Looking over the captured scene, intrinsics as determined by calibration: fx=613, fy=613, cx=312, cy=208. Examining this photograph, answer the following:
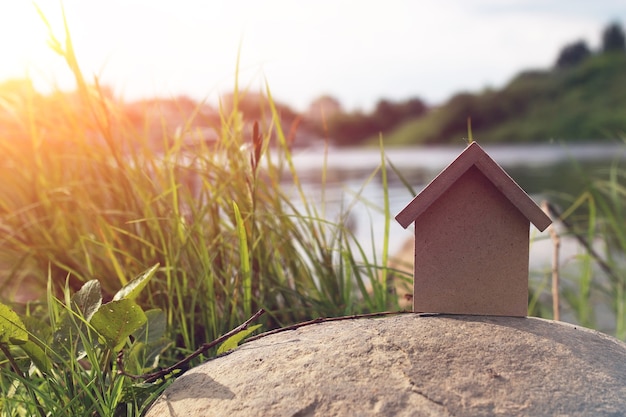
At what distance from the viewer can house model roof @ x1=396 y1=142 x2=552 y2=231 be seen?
1.45m

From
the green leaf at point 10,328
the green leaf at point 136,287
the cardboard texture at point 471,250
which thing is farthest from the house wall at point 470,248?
the green leaf at point 10,328

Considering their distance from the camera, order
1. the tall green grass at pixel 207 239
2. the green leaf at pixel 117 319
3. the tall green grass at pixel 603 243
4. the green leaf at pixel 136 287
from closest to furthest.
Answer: the green leaf at pixel 117 319
the green leaf at pixel 136 287
the tall green grass at pixel 207 239
the tall green grass at pixel 603 243

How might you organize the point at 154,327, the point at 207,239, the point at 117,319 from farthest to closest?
the point at 207,239
the point at 154,327
the point at 117,319

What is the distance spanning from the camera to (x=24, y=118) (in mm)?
2748

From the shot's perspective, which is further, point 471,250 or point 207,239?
point 207,239

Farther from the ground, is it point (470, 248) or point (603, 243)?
point (470, 248)

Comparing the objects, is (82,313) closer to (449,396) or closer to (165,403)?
(165,403)

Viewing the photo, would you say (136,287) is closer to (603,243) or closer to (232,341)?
(232,341)

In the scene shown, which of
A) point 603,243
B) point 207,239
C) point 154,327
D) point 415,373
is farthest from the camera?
point 603,243

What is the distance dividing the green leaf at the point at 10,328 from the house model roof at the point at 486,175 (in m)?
0.90

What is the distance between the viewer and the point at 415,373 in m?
1.24

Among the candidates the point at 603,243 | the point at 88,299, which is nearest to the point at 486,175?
the point at 88,299

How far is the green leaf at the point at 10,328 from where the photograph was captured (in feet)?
4.50

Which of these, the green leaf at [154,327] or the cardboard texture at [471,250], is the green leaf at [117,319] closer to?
the green leaf at [154,327]
